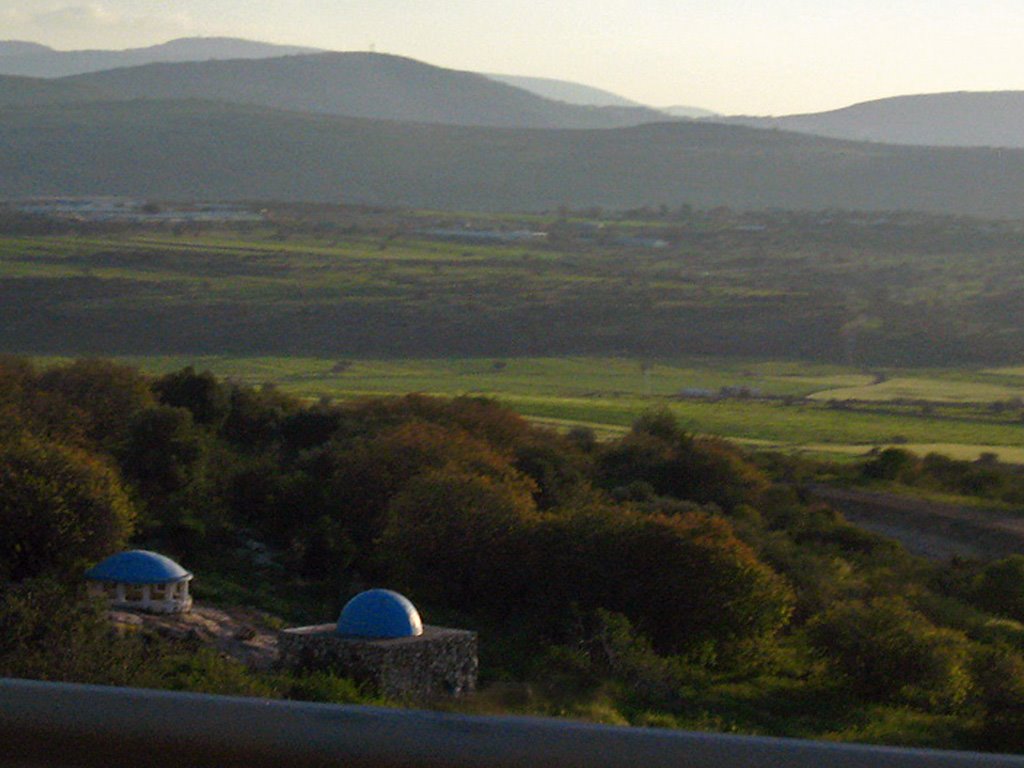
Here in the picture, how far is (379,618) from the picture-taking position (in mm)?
12438

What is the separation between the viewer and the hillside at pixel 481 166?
93875 millimetres

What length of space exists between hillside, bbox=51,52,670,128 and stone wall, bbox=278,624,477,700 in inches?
6235

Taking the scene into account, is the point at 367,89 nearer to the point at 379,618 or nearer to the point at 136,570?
the point at 136,570

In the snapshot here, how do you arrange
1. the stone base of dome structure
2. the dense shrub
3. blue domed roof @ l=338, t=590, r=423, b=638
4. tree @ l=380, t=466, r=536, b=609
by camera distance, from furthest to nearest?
the dense shrub < tree @ l=380, t=466, r=536, b=609 < the stone base of dome structure < blue domed roof @ l=338, t=590, r=423, b=638

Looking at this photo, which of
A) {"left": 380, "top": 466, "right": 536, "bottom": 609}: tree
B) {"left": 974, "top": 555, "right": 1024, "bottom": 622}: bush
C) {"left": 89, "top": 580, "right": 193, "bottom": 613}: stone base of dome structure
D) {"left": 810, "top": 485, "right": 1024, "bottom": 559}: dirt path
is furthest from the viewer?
{"left": 810, "top": 485, "right": 1024, "bottom": 559}: dirt path

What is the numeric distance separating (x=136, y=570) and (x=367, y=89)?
174865mm

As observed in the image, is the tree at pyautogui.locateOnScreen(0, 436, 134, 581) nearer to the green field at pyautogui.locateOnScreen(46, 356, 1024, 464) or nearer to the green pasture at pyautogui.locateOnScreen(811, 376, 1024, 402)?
the green field at pyautogui.locateOnScreen(46, 356, 1024, 464)

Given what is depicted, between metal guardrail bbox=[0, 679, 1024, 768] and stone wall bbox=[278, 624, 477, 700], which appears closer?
metal guardrail bbox=[0, 679, 1024, 768]

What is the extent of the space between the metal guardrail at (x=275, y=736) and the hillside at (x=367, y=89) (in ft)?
551

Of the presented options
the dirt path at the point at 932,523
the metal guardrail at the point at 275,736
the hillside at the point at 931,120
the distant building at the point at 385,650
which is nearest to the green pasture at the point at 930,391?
the dirt path at the point at 932,523

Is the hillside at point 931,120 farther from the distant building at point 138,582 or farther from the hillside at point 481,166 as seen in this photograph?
the distant building at point 138,582

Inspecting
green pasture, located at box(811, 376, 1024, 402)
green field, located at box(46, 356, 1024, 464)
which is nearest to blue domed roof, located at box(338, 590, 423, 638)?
green field, located at box(46, 356, 1024, 464)

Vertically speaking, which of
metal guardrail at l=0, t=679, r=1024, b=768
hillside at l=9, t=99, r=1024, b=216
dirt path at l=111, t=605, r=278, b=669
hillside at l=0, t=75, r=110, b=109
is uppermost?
hillside at l=0, t=75, r=110, b=109

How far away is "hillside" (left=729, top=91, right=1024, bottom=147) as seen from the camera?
490ft
